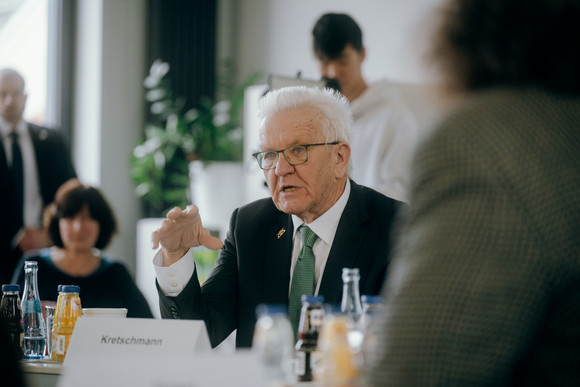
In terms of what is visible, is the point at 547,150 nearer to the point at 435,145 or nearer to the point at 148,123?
the point at 435,145

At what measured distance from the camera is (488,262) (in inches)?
37.9

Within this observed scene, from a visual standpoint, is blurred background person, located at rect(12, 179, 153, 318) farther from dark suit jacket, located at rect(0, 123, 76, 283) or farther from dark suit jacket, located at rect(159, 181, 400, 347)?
dark suit jacket, located at rect(0, 123, 76, 283)

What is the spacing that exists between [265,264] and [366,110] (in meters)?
1.32

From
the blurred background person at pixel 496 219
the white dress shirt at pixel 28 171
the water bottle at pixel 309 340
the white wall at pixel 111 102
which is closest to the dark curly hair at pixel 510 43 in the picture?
the blurred background person at pixel 496 219

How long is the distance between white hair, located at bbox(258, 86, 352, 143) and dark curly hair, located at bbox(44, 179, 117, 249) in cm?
135

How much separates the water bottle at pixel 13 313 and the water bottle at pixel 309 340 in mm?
880

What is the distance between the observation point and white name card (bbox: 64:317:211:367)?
1.49 m

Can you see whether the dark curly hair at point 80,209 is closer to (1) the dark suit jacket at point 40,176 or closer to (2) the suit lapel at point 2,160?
(1) the dark suit jacket at point 40,176

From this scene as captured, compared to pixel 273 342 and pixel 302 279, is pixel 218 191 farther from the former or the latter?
pixel 273 342

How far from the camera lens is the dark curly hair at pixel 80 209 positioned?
3.30 meters

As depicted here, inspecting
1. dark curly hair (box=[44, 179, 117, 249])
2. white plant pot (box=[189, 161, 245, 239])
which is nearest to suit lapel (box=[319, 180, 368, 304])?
dark curly hair (box=[44, 179, 117, 249])

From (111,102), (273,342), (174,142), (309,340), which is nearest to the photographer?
(273,342)

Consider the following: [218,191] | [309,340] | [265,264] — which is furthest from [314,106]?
[218,191]

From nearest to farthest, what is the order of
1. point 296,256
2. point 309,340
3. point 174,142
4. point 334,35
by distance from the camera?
point 309,340
point 296,256
point 334,35
point 174,142
